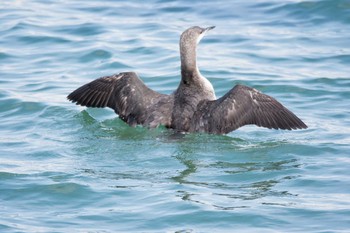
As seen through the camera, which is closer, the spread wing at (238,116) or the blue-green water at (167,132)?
the blue-green water at (167,132)

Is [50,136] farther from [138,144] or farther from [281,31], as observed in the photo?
[281,31]

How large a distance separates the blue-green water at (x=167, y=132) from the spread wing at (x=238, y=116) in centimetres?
16

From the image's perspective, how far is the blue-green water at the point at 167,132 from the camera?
27.5 feet

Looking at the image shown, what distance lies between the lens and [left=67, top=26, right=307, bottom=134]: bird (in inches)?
422

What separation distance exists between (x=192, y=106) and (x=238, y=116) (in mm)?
586

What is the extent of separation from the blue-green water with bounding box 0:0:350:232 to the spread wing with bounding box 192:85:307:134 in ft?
0.51

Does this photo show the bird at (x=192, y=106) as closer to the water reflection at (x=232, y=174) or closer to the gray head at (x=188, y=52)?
the gray head at (x=188, y=52)

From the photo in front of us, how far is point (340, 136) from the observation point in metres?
10.8

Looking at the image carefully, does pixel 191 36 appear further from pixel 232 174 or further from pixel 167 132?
pixel 232 174

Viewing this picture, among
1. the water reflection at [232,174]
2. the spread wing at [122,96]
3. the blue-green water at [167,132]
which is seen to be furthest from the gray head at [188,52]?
the water reflection at [232,174]

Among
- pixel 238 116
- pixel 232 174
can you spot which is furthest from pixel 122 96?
pixel 232 174

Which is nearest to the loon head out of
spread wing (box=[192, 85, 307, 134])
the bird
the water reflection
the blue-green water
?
the bird

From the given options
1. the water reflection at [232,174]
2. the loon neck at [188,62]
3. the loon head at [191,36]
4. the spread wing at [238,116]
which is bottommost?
the water reflection at [232,174]

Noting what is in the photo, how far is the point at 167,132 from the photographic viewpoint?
10.8 m
